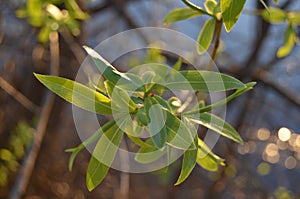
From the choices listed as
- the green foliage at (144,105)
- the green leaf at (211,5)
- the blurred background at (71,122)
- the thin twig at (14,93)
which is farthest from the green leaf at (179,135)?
the thin twig at (14,93)

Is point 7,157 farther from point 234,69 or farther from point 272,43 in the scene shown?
point 272,43

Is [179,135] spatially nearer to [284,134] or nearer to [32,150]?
[32,150]

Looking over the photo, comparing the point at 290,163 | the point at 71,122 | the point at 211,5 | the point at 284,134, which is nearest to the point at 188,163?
the point at 211,5

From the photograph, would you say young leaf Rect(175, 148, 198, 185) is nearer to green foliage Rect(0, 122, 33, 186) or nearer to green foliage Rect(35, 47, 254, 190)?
green foliage Rect(35, 47, 254, 190)

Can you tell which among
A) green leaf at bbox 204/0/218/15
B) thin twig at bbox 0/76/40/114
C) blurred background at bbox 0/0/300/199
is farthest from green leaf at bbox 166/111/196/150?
thin twig at bbox 0/76/40/114

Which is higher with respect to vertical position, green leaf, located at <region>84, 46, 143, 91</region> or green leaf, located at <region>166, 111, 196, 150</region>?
green leaf, located at <region>84, 46, 143, 91</region>

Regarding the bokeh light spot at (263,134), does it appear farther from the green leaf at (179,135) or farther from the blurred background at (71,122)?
the green leaf at (179,135)
